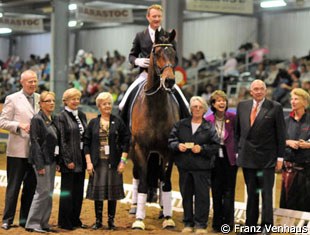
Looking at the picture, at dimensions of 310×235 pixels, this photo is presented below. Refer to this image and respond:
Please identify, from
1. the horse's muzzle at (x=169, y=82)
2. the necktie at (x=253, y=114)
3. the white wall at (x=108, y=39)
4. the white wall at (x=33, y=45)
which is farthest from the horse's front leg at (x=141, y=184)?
the white wall at (x=33, y=45)

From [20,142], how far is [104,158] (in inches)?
40.4

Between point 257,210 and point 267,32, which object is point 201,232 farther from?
point 267,32

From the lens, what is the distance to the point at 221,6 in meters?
16.3

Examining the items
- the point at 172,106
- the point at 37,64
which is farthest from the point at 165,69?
the point at 37,64

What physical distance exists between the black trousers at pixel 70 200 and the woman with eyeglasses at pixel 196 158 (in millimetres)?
1252

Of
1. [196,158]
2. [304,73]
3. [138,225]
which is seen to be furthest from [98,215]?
[304,73]

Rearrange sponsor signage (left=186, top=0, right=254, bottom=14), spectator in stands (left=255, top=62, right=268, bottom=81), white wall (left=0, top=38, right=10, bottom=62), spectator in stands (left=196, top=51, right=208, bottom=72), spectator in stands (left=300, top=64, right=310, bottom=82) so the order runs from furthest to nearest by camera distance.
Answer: white wall (left=0, top=38, right=10, bottom=62) → spectator in stands (left=196, top=51, right=208, bottom=72) → spectator in stands (left=255, top=62, right=268, bottom=81) → spectator in stands (left=300, top=64, right=310, bottom=82) → sponsor signage (left=186, top=0, right=254, bottom=14)

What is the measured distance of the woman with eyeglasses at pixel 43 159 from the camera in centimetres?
736

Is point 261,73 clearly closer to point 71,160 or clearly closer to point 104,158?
point 104,158

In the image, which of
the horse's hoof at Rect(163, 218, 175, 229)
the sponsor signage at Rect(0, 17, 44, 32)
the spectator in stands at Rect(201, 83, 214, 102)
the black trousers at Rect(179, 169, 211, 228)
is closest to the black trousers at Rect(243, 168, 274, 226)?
the black trousers at Rect(179, 169, 211, 228)

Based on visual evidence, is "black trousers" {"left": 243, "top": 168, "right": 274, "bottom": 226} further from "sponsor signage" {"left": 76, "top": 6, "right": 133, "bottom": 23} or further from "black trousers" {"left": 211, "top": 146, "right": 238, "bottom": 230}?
"sponsor signage" {"left": 76, "top": 6, "right": 133, "bottom": 23}

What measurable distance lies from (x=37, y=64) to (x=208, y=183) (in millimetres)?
23349

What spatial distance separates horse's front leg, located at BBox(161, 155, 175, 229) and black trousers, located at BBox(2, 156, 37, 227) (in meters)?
1.66

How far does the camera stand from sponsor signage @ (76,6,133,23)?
67.2 ft
